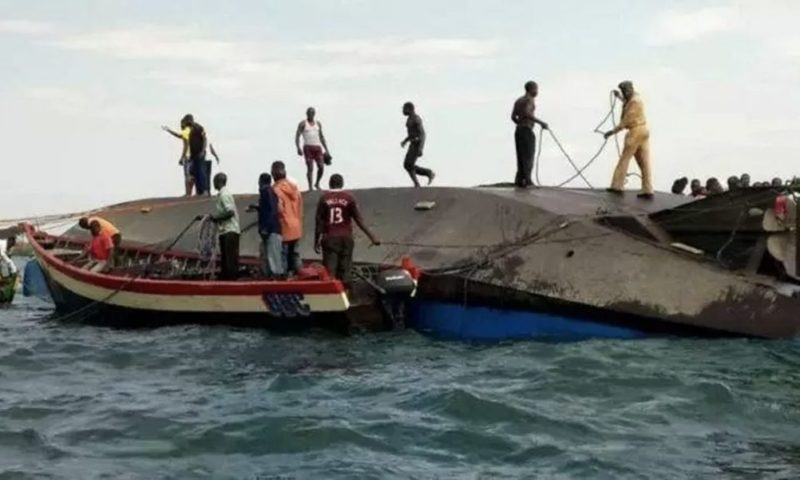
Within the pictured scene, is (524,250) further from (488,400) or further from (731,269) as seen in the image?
(488,400)

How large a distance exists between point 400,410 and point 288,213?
626 centimetres

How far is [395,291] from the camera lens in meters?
15.0

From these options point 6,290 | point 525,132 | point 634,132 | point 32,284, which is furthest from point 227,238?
point 32,284

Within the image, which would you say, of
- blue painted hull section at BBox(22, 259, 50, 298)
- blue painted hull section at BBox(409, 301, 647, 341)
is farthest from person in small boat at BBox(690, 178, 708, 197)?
blue painted hull section at BBox(22, 259, 50, 298)

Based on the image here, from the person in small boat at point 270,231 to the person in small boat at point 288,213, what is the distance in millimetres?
72

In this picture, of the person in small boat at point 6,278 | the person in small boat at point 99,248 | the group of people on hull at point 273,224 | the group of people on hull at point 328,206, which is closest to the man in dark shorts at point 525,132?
Answer: the group of people on hull at point 328,206

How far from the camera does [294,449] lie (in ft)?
31.9

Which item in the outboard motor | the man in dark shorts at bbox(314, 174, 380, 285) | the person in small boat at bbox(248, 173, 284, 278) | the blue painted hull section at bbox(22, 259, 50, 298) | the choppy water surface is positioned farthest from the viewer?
the blue painted hull section at bbox(22, 259, 50, 298)

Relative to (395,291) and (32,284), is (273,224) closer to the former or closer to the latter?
(395,291)

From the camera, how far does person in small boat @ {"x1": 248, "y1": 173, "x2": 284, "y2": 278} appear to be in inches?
653

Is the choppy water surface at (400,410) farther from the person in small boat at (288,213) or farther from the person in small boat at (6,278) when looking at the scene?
the person in small boat at (6,278)

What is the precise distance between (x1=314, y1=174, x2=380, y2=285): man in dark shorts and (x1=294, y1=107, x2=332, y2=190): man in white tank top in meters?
6.92

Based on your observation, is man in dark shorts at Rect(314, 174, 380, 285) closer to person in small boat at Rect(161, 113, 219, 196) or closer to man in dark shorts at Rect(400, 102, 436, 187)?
man in dark shorts at Rect(400, 102, 436, 187)

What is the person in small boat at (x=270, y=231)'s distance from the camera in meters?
16.6
